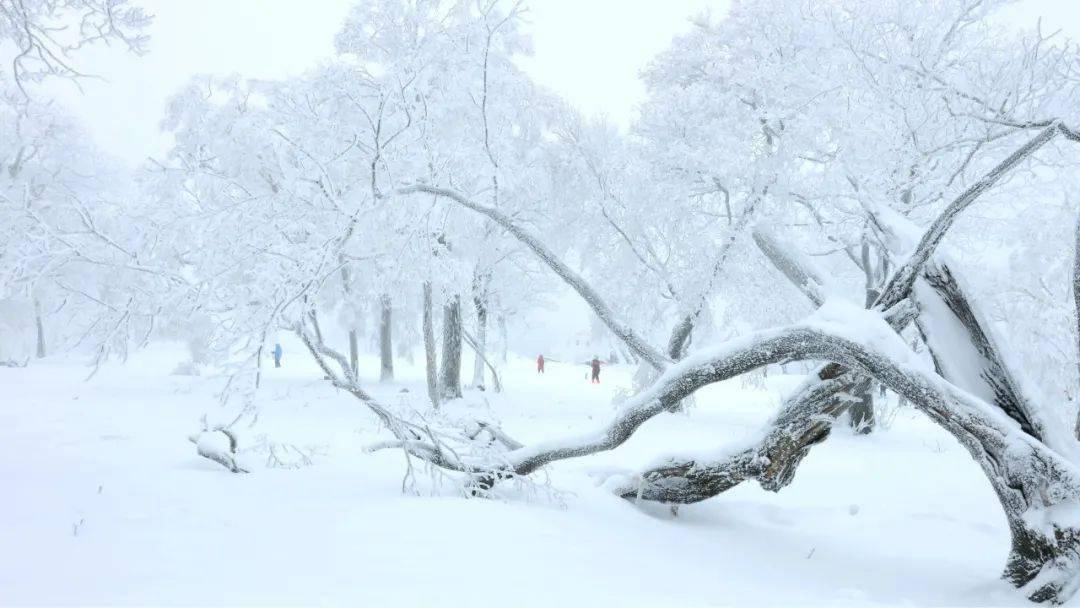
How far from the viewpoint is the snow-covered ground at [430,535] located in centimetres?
321

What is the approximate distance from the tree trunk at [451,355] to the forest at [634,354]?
375 centimetres

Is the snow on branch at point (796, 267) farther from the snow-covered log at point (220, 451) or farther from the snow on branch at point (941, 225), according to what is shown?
the snow-covered log at point (220, 451)

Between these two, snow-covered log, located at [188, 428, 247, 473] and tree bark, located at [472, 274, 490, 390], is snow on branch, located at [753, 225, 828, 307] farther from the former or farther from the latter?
tree bark, located at [472, 274, 490, 390]

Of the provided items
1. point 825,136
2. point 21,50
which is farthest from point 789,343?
point 825,136

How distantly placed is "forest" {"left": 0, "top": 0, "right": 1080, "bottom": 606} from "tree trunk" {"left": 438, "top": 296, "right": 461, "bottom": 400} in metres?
3.75

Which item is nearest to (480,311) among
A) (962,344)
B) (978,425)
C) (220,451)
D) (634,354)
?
(634,354)

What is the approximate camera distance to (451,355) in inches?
688

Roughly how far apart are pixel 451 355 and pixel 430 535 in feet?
44.0

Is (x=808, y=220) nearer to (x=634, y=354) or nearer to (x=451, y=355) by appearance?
(x=634, y=354)

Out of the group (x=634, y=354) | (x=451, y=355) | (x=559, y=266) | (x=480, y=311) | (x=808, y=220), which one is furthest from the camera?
(x=480, y=311)

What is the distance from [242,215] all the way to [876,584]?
20.5ft

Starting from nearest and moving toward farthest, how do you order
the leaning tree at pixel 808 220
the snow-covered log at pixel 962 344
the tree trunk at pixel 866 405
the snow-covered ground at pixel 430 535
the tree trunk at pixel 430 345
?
1. the snow-covered ground at pixel 430 535
2. the leaning tree at pixel 808 220
3. the snow-covered log at pixel 962 344
4. the tree trunk at pixel 866 405
5. the tree trunk at pixel 430 345

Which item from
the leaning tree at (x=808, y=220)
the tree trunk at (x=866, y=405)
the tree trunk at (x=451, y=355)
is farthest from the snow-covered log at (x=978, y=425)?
the tree trunk at (x=451, y=355)

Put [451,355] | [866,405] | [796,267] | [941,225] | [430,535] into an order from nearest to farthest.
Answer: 1. [430,535]
2. [941,225]
3. [796,267]
4. [866,405]
5. [451,355]
